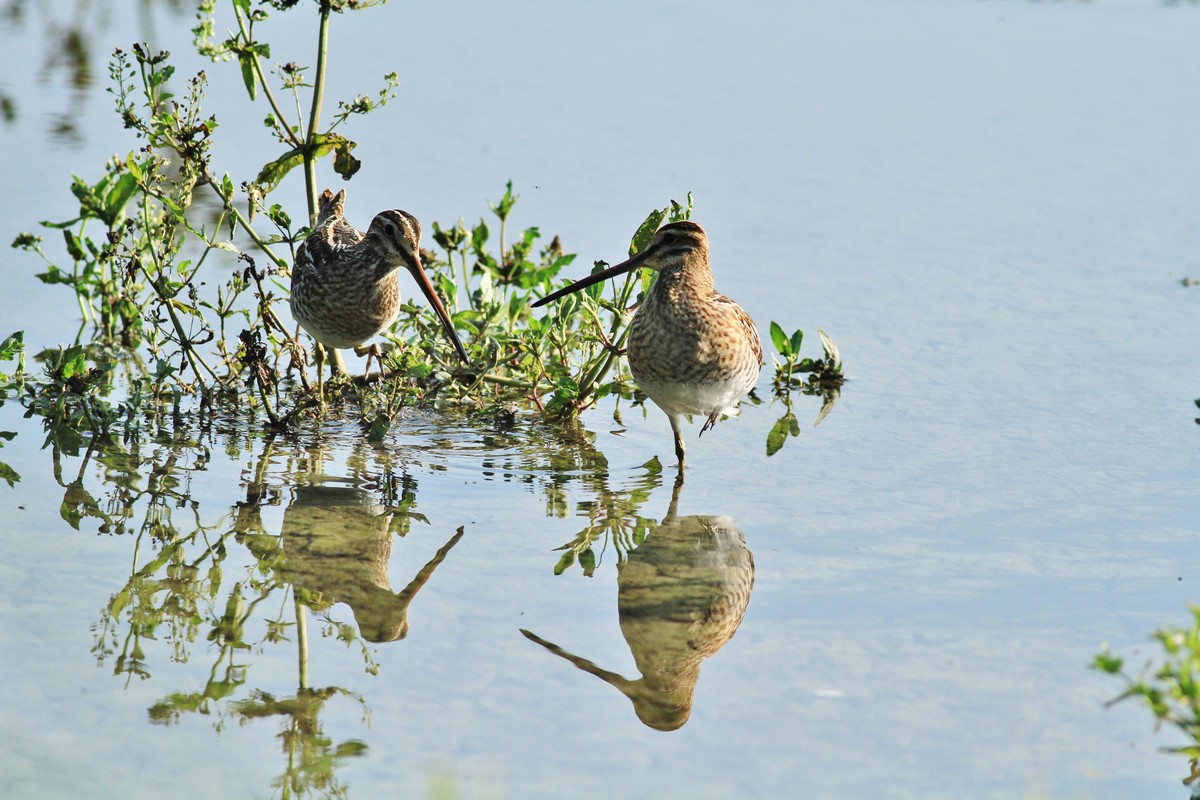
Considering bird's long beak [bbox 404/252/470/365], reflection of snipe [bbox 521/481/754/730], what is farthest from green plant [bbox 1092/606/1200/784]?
bird's long beak [bbox 404/252/470/365]

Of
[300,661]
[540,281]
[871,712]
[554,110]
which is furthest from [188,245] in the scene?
[871,712]

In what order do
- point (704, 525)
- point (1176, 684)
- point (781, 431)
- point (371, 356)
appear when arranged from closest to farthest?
point (1176, 684) < point (704, 525) < point (781, 431) < point (371, 356)

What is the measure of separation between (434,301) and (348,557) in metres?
1.81

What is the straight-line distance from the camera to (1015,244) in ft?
33.0

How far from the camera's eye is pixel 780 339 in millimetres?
8023

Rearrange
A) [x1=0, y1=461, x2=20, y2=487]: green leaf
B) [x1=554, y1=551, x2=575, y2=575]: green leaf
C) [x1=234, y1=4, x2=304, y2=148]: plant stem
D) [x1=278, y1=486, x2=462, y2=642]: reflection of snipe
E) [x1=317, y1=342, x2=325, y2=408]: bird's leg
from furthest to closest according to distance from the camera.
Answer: [x1=317, y1=342, x2=325, y2=408]: bird's leg
[x1=234, y1=4, x2=304, y2=148]: plant stem
[x1=0, y1=461, x2=20, y2=487]: green leaf
[x1=554, y1=551, x2=575, y2=575]: green leaf
[x1=278, y1=486, x2=462, y2=642]: reflection of snipe

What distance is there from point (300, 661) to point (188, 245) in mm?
5059

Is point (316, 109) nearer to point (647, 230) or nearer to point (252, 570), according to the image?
point (647, 230)

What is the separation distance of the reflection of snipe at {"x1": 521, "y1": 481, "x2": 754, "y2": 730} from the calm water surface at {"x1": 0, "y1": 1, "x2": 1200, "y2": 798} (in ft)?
0.06

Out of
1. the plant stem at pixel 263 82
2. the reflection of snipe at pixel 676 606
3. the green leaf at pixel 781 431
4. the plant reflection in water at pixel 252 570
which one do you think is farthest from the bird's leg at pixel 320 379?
the green leaf at pixel 781 431

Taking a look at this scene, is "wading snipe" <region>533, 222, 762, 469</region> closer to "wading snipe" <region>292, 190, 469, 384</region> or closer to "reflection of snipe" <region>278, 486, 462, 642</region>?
"wading snipe" <region>292, 190, 469, 384</region>

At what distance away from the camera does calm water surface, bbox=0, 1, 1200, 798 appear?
14.5 ft

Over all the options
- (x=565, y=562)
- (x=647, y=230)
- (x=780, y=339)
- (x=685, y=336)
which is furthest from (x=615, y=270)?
(x=565, y=562)

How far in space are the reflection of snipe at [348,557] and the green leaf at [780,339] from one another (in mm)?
2647
